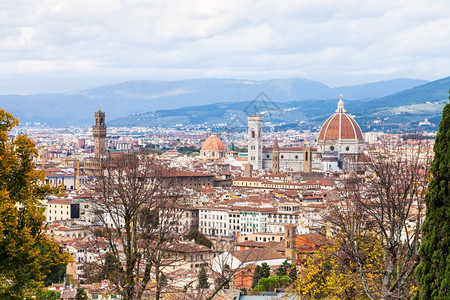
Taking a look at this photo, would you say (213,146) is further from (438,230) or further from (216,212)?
(438,230)

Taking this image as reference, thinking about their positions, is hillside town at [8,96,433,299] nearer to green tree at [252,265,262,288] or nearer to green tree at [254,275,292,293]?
green tree at [252,265,262,288]

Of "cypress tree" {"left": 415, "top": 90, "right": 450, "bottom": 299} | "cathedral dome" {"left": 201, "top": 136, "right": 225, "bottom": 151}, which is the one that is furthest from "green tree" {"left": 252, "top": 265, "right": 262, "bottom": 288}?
"cathedral dome" {"left": 201, "top": 136, "right": 225, "bottom": 151}

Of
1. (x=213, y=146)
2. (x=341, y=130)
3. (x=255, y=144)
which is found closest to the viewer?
(x=341, y=130)

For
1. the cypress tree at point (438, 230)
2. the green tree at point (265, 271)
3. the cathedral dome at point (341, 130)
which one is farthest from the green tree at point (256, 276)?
the cathedral dome at point (341, 130)

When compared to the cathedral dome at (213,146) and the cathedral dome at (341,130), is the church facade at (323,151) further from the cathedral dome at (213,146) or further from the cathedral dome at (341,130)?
the cathedral dome at (213,146)

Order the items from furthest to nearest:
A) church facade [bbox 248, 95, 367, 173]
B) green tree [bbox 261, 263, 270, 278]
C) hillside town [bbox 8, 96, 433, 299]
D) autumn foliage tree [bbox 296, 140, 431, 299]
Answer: church facade [bbox 248, 95, 367, 173] → green tree [bbox 261, 263, 270, 278] → hillside town [bbox 8, 96, 433, 299] → autumn foliage tree [bbox 296, 140, 431, 299]

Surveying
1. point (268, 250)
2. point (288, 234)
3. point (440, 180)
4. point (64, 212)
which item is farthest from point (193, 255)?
point (64, 212)

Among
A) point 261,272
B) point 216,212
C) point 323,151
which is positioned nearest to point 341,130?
point 323,151
